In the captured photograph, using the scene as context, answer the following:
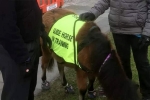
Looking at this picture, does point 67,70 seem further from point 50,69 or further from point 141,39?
point 141,39

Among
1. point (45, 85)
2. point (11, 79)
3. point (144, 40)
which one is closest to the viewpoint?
point (11, 79)

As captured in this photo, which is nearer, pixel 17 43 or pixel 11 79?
pixel 17 43

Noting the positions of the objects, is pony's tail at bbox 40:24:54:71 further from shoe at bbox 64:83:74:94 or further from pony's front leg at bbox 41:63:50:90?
shoe at bbox 64:83:74:94

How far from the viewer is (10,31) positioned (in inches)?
91.9

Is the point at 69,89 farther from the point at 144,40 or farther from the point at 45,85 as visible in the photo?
the point at 144,40

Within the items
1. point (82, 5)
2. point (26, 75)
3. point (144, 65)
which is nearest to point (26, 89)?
point (26, 75)

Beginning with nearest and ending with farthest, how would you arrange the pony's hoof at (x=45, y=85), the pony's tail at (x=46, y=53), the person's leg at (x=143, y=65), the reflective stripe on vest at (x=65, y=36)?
the reflective stripe on vest at (x=65, y=36) < the person's leg at (x=143, y=65) < the pony's tail at (x=46, y=53) < the pony's hoof at (x=45, y=85)

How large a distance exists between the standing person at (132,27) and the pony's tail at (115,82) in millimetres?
643

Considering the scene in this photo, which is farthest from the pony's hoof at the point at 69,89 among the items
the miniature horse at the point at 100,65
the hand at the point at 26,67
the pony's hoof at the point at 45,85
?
the hand at the point at 26,67

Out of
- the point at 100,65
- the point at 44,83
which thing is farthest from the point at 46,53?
the point at 100,65

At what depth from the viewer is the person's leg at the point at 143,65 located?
141 inches

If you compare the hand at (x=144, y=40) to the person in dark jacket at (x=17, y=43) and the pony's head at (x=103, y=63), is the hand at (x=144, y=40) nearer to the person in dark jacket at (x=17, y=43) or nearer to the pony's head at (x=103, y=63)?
the pony's head at (x=103, y=63)

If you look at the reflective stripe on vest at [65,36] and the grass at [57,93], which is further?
the grass at [57,93]

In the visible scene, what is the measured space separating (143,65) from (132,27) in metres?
0.58
